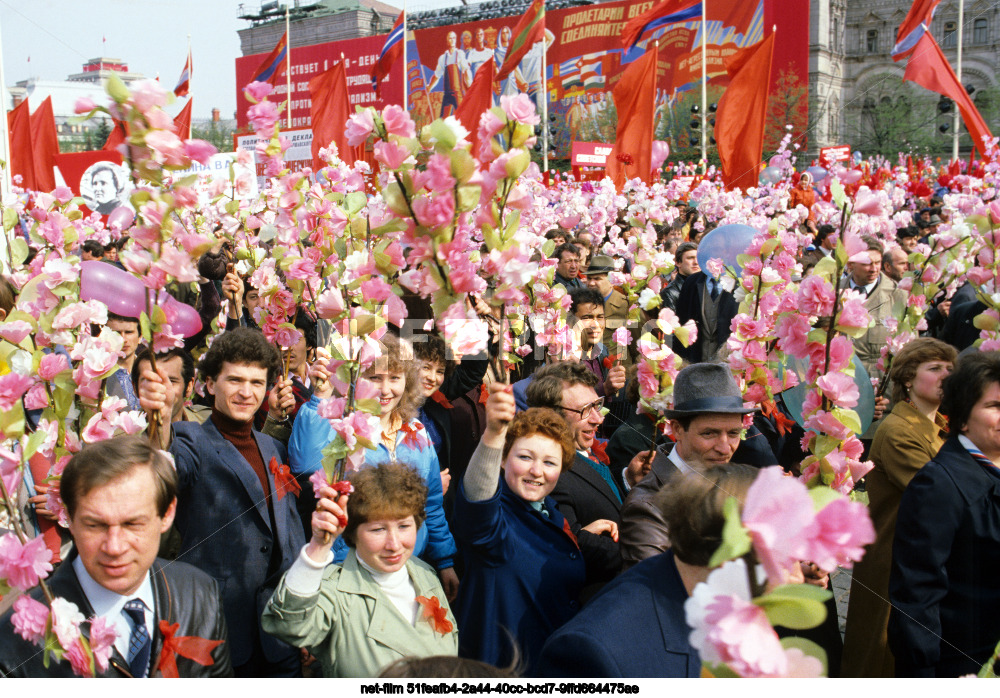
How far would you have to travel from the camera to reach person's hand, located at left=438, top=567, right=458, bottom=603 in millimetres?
2462

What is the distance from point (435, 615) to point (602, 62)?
131 feet

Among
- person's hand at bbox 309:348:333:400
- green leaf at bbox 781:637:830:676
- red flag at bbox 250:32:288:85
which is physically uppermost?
red flag at bbox 250:32:288:85

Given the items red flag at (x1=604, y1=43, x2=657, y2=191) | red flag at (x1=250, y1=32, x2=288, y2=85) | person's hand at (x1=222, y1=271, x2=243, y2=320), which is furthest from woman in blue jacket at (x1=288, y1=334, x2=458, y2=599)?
red flag at (x1=604, y1=43, x2=657, y2=191)

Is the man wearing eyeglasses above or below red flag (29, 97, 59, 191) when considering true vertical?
below

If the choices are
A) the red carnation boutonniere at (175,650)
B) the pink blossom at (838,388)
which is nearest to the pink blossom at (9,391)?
the red carnation boutonniere at (175,650)

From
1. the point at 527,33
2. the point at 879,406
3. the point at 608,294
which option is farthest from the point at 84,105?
the point at 527,33

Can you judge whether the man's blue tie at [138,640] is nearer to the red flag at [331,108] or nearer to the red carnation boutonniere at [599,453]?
the red carnation boutonniere at [599,453]

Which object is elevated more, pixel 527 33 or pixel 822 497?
pixel 527 33

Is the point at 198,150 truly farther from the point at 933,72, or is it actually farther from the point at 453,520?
the point at 933,72

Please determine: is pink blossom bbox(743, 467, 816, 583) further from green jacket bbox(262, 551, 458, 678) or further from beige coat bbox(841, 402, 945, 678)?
beige coat bbox(841, 402, 945, 678)

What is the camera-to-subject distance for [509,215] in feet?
5.87

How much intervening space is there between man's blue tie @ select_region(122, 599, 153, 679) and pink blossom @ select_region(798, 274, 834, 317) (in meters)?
1.72

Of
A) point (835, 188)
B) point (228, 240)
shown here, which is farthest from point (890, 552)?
point (228, 240)

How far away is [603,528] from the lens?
96.7 inches
